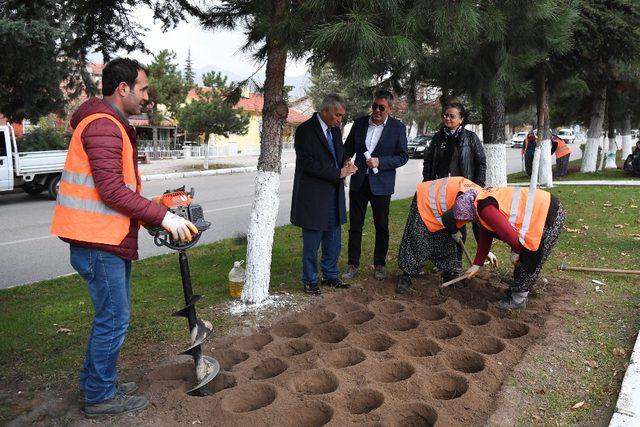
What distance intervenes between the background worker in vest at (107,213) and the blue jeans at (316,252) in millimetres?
2101

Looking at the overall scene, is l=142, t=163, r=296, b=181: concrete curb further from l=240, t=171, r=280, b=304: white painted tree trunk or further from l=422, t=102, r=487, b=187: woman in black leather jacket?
l=240, t=171, r=280, b=304: white painted tree trunk

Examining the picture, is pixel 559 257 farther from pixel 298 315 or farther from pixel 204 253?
pixel 204 253

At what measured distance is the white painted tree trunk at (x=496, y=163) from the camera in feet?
33.1

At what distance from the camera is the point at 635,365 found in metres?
3.45

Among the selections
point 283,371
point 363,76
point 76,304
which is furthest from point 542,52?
point 76,304

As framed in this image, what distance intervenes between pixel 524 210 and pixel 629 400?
58.5 inches

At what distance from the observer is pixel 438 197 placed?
14.6ft

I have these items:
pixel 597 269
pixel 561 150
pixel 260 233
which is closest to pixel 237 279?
pixel 260 233

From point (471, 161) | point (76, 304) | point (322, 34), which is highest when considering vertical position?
point (322, 34)

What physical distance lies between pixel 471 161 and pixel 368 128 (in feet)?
3.41

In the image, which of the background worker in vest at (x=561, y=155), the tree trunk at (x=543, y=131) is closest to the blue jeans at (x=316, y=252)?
the tree trunk at (x=543, y=131)

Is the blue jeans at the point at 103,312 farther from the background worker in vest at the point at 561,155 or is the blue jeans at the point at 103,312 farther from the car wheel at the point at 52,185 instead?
the background worker in vest at the point at 561,155

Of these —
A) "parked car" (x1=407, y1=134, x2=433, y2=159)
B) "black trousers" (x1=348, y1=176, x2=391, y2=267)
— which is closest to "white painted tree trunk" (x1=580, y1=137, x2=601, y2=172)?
"parked car" (x1=407, y1=134, x2=433, y2=159)

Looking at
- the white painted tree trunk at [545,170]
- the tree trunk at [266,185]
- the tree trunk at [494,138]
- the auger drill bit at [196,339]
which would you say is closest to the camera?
the auger drill bit at [196,339]
